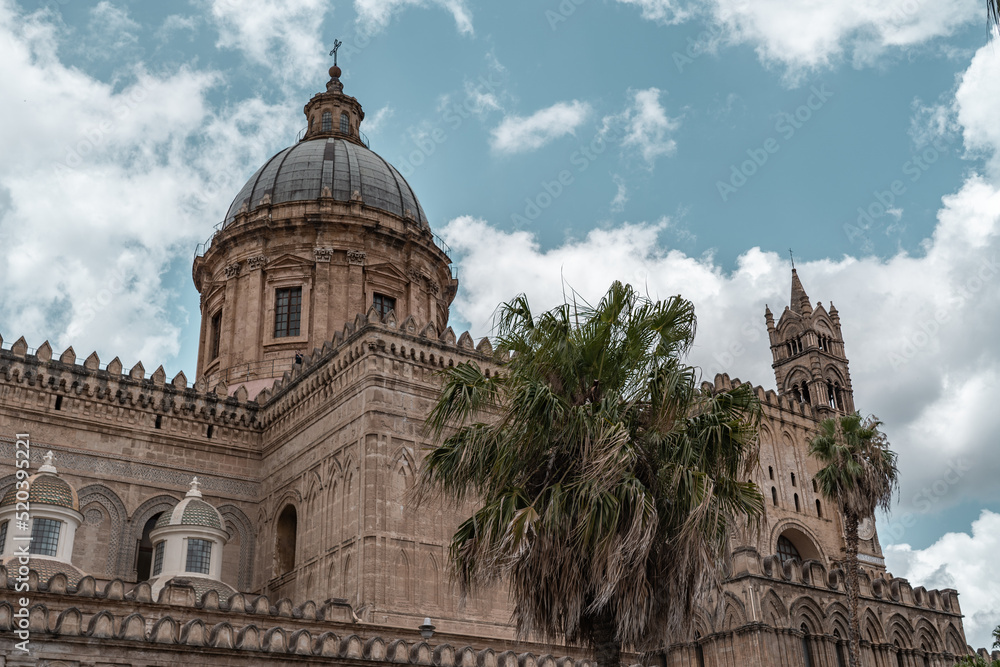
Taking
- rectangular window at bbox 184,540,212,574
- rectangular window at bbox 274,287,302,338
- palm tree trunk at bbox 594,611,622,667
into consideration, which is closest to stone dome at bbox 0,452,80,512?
rectangular window at bbox 184,540,212,574

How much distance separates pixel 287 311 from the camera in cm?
3297

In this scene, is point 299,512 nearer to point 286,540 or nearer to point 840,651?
point 286,540

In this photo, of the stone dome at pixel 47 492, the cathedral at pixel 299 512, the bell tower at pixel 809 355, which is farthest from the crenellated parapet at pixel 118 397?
the bell tower at pixel 809 355

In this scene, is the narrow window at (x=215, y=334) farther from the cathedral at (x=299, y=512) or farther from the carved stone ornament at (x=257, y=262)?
the carved stone ornament at (x=257, y=262)

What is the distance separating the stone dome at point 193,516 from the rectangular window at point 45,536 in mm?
2202

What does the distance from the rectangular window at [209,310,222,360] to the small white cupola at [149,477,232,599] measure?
12.6m

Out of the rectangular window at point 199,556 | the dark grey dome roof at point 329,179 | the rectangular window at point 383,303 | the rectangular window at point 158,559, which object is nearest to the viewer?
the rectangular window at point 199,556

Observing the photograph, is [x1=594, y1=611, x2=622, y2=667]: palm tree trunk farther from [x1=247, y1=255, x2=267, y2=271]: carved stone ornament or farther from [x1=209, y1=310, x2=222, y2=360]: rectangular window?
[x1=209, y1=310, x2=222, y2=360]: rectangular window

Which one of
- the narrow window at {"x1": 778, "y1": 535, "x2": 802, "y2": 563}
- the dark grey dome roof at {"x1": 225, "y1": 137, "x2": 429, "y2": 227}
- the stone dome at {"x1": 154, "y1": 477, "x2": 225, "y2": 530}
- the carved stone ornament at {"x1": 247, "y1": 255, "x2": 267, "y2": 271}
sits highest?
the dark grey dome roof at {"x1": 225, "y1": 137, "x2": 429, "y2": 227}

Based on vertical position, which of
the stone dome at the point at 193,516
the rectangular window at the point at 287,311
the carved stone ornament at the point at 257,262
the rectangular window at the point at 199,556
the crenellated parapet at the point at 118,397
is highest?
the carved stone ornament at the point at 257,262

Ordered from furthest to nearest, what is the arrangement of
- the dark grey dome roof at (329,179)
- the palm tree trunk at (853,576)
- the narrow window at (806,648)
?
the dark grey dome roof at (329,179)
the narrow window at (806,648)
the palm tree trunk at (853,576)

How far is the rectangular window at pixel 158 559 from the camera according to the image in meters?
21.9

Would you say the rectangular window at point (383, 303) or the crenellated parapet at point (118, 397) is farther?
the rectangular window at point (383, 303)

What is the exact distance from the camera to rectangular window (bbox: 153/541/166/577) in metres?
21.9
